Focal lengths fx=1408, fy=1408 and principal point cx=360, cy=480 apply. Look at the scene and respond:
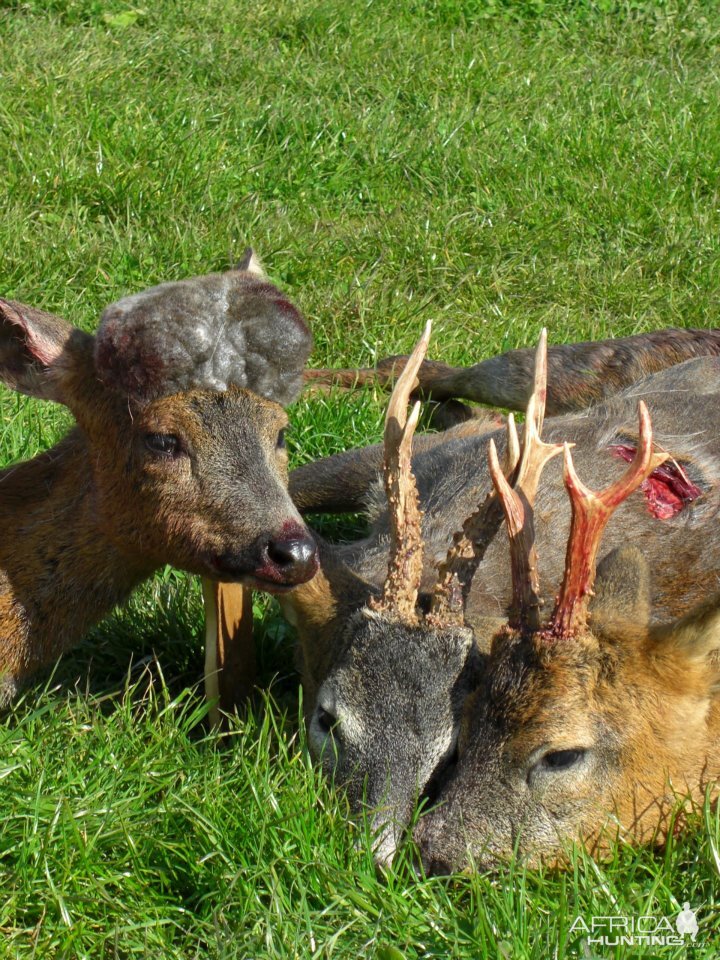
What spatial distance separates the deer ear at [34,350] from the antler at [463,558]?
1.44 meters

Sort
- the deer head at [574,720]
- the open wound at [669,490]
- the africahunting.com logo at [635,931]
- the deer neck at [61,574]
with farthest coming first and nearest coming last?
the open wound at [669,490]
the deer neck at [61,574]
the deer head at [574,720]
the africahunting.com logo at [635,931]

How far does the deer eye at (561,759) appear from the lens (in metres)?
4.01

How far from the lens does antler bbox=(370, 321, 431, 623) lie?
4.25 m

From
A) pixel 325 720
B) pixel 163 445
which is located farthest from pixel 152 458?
pixel 325 720

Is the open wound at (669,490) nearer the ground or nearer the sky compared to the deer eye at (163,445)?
nearer the ground

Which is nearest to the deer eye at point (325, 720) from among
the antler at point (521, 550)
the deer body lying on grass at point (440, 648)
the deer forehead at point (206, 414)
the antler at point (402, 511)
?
the deer body lying on grass at point (440, 648)

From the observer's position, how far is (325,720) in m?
4.35

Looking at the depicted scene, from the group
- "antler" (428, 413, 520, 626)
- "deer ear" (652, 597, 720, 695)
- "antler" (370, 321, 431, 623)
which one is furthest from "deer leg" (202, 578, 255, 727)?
"deer ear" (652, 597, 720, 695)

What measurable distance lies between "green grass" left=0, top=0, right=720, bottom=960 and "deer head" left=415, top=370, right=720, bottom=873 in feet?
0.43

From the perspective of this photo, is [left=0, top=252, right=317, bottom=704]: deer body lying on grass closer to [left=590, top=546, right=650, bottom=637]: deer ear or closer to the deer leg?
the deer leg

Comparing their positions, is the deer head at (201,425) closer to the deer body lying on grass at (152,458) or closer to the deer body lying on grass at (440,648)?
the deer body lying on grass at (152,458)

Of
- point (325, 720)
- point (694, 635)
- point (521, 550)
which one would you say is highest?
point (521, 550)

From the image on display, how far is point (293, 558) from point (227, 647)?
32.7 inches

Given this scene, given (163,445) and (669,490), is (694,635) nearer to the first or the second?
(669,490)
